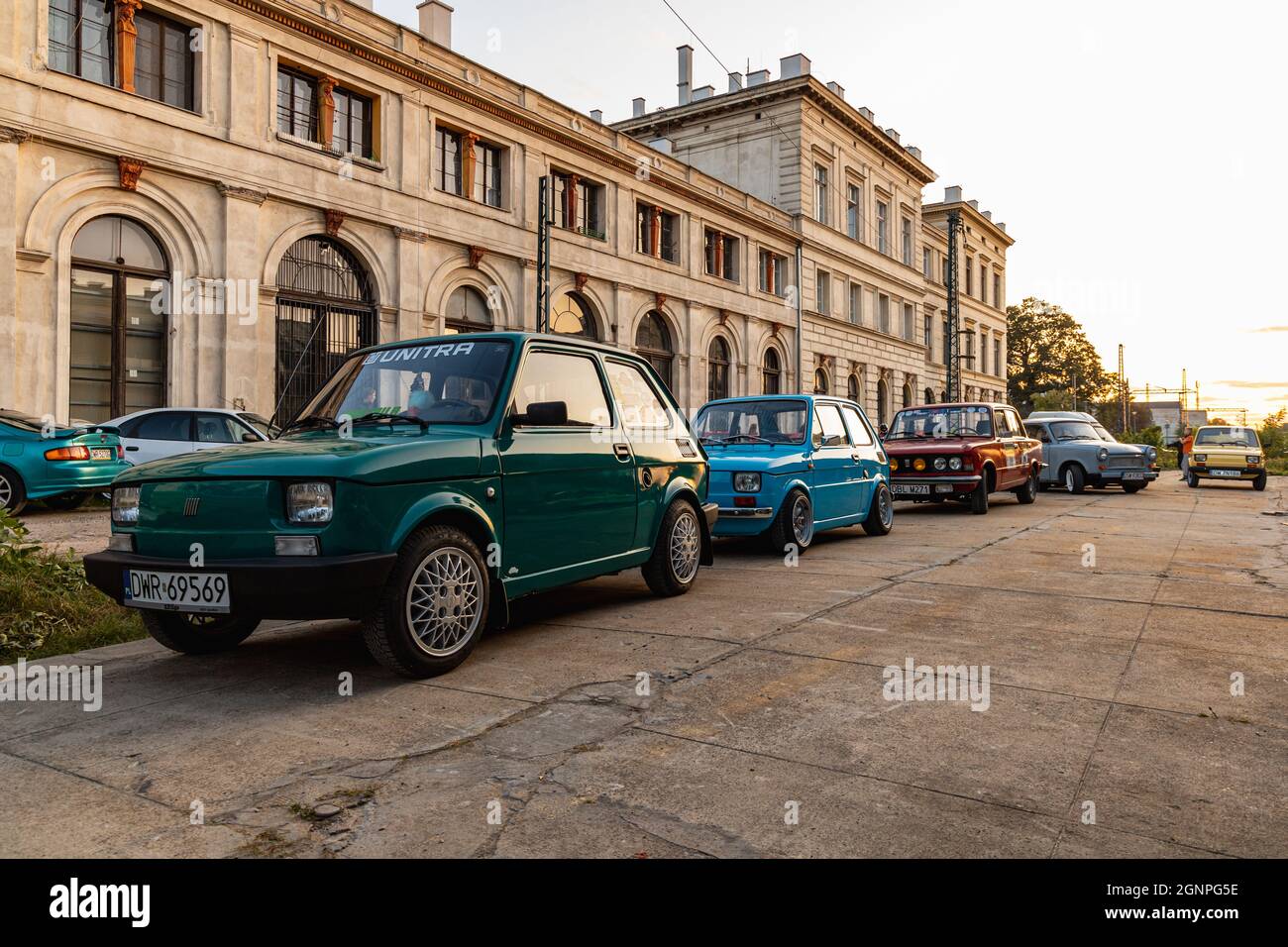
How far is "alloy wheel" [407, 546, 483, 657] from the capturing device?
4383 mm

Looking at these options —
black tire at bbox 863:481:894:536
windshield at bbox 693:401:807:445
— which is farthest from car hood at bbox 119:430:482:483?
black tire at bbox 863:481:894:536

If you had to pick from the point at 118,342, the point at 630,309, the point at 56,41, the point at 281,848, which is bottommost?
the point at 281,848

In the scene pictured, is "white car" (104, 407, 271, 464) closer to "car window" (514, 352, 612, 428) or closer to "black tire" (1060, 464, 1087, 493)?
"car window" (514, 352, 612, 428)

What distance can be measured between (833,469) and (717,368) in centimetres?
2549

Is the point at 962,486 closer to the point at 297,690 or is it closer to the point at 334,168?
the point at 297,690

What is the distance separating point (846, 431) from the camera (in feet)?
34.2

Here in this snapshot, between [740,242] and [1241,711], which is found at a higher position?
[740,242]

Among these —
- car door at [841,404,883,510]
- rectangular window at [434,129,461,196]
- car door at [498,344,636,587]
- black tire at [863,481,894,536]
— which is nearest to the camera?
car door at [498,344,636,587]

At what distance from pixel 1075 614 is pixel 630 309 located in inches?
972

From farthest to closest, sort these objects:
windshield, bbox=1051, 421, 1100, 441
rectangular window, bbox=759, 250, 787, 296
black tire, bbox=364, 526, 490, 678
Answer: rectangular window, bbox=759, 250, 787, 296 < windshield, bbox=1051, 421, 1100, 441 < black tire, bbox=364, 526, 490, 678

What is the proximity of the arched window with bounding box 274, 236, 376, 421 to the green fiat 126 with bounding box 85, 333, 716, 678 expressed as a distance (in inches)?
607

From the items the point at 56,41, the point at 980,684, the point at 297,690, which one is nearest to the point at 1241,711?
the point at 980,684

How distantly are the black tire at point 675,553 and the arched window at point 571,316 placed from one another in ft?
66.2

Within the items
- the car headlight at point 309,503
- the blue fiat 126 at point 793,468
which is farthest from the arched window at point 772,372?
the car headlight at point 309,503
